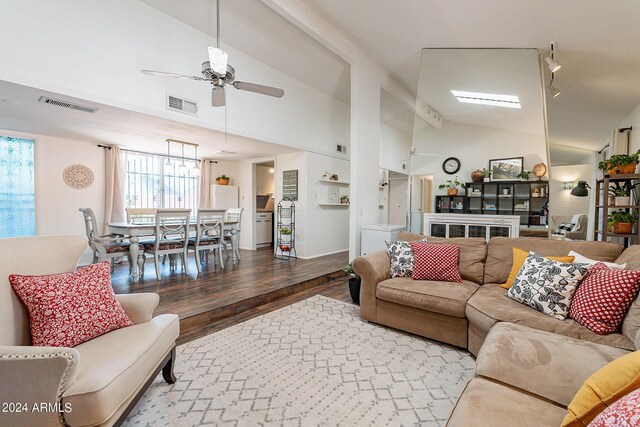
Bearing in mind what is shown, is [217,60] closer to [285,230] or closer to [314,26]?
[314,26]

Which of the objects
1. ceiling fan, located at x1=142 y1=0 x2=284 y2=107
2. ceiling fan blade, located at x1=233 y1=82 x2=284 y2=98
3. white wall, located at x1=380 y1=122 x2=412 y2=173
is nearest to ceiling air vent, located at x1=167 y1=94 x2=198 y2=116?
ceiling fan, located at x1=142 y1=0 x2=284 y2=107

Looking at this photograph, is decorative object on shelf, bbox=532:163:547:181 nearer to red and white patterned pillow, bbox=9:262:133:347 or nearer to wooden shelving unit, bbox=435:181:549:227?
wooden shelving unit, bbox=435:181:549:227

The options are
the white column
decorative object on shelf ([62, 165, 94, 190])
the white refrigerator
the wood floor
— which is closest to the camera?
the wood floor

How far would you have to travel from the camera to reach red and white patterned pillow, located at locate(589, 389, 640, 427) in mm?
691

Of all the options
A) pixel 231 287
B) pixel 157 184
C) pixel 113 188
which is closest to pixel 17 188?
pixel 113 188

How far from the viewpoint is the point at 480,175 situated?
173 inches

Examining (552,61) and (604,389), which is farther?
(552,61)

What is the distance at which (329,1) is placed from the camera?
343 centimetres

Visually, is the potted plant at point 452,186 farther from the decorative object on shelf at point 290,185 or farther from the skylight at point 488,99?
the decorative object on shelf at point 290,185

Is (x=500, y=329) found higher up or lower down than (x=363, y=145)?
lower down

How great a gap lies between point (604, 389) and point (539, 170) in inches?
143

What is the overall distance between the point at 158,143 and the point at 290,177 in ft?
8.17

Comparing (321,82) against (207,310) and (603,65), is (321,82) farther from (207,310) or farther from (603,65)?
(207,310)

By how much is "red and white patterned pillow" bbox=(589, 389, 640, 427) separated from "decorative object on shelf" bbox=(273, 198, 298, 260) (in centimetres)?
504
